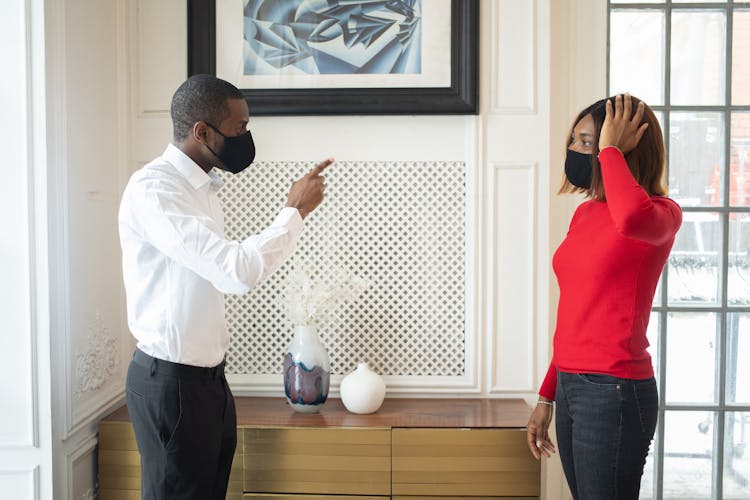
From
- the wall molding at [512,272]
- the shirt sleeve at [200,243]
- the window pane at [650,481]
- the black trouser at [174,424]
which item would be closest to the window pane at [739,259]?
the window pane at [650,481]

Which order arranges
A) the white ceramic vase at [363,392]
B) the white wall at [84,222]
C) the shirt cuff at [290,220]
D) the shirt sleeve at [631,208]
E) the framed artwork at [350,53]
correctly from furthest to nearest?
the framed artwork at [350,53] < the white ceramic vase at [363,392] < the white wall at [84,222] < the shirt cuff at [290,220] < the shirt sleeve at [631,208]

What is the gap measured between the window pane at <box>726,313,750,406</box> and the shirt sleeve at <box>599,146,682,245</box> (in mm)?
1389

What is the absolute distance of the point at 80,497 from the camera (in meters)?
2.13

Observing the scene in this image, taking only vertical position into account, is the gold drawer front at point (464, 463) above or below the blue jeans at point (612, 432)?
below

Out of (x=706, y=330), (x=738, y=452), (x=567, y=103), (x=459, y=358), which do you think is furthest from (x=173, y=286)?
(x=738, y=452)

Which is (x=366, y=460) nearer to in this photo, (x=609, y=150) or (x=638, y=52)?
(x=609, y=150)

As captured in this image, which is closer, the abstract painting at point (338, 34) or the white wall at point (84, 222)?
the white wall at point (84, 222)

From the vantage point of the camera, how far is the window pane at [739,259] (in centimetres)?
259

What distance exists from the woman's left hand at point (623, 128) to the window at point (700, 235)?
1135 millimetres

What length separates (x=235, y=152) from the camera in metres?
1.67

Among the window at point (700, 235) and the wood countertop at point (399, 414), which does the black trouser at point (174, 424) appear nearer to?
the wood countertop at point (399, 414)

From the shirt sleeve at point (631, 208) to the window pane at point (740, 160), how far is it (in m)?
1.32

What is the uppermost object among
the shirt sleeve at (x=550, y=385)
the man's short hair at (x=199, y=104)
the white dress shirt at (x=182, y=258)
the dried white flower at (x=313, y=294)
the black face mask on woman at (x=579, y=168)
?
the man's short hair at (x=199, y=104)

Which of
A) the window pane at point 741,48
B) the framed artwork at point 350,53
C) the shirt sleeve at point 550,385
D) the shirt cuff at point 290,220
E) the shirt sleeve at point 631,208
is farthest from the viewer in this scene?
the window pane at point 741,48
